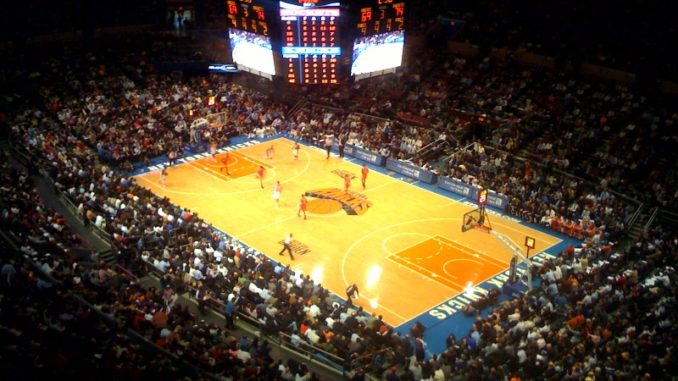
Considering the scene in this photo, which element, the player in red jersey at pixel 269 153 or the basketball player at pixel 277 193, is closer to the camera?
the basketball player at pixel 277 193

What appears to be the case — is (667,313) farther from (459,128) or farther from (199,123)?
(199,123)

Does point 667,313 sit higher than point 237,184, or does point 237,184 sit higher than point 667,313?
point 667,313

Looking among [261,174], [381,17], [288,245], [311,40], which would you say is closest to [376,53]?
[381,17]

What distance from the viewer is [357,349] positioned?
74.0 feet

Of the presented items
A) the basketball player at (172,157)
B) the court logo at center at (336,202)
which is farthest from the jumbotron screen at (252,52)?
the court logo at center at (336,202)

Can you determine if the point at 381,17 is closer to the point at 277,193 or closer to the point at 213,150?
the point at 213,150

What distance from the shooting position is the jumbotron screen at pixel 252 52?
4272 cm

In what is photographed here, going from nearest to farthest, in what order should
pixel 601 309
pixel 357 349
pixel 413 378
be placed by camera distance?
1. pixel 413 378
2. pixel 357 349
3. pixel 601 309

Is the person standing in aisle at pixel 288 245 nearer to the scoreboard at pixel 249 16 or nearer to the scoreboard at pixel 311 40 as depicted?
the scoreboard at pixel 311 40

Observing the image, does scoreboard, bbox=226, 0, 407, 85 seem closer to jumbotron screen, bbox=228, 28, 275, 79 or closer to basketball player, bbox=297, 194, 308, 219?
jumbotron screen, bbox=228, 28, 275, 79

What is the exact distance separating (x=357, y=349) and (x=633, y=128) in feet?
77.5

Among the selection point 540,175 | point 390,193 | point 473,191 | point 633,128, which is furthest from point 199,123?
point 633,128

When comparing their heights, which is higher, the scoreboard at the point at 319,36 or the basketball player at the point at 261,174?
the scoreboard at the point at 319,36

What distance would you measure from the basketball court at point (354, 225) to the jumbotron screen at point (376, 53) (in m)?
5.47
